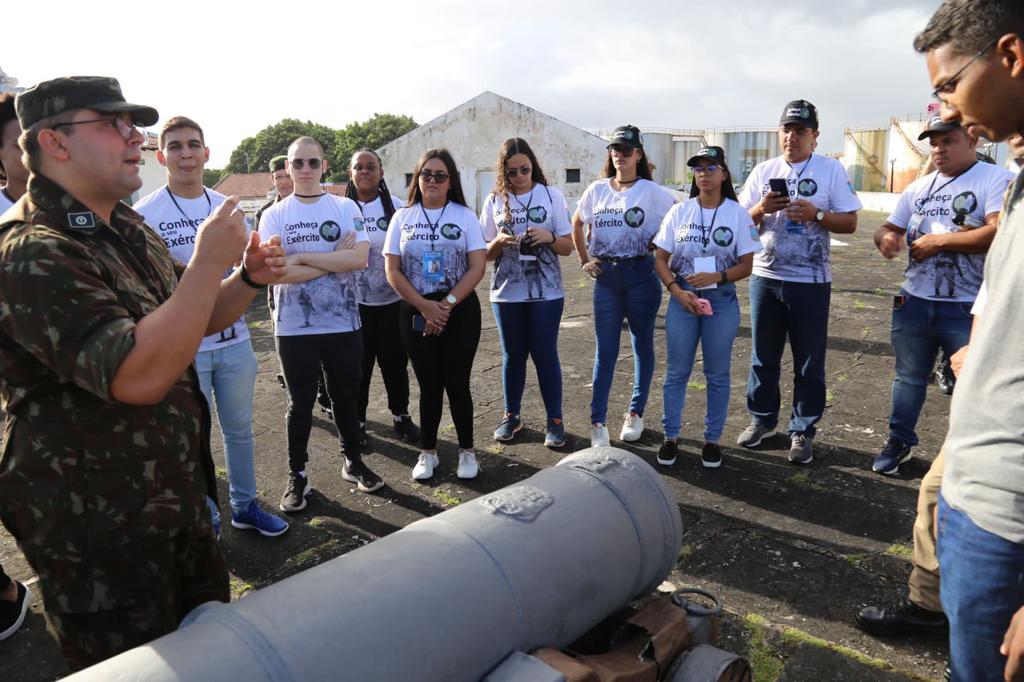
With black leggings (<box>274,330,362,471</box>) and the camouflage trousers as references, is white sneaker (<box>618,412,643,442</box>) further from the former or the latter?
the camouflage trousers

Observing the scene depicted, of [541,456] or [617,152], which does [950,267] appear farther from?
[541,456]

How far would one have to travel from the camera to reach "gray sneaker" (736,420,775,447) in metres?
4.75

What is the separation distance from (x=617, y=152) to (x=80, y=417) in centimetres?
384

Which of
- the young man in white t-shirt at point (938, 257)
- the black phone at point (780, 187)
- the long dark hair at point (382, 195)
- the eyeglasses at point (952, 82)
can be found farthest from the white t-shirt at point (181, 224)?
the young man in white t-shirt at point (938, 257)

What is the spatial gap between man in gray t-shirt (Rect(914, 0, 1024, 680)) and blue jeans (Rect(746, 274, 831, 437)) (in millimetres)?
2912

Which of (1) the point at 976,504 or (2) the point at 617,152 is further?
(2) the point at 617,152

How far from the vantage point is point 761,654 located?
2.72 metres

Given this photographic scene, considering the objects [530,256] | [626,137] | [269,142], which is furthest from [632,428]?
[269,142]

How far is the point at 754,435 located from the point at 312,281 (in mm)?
3062

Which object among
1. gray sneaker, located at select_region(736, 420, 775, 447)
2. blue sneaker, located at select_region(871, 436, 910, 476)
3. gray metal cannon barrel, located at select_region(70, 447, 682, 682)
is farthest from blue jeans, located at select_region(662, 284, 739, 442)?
gray metal cannon barrel, located at select_region(70, 447, 682, 682)

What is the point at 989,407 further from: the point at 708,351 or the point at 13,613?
the point at 13,613

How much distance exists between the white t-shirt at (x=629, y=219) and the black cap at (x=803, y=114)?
0.91 meters

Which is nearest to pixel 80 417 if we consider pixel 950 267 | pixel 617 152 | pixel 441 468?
pixel 441 468

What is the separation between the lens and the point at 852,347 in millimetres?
7320
